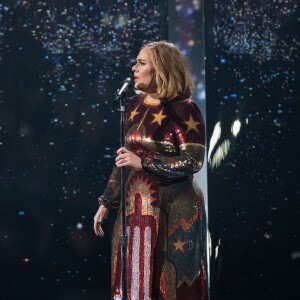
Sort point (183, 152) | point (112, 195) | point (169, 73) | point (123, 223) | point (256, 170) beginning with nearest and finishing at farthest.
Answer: point (123, 223), point (183, 152), point (169, 73), point (112, 195), point (256, 170)

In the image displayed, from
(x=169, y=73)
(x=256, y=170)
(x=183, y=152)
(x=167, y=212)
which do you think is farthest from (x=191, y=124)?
(x=256, y=170)

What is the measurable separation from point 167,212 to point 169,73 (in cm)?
54

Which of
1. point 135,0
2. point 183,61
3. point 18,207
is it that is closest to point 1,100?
point 18,207

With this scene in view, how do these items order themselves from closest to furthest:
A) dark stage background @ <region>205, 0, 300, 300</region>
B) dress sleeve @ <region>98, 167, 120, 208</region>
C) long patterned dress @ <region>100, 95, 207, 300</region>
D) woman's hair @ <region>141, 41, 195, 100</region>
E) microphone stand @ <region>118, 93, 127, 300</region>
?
microphone stand @ <region>118, 93, 127, 300</region>, long patterned dress @ <region>100, 95, 207, 300</region>, woman's hair @ <region>141, 41, 195, 100</region>, dress sleeve @ <region>98, 167, 120, 208</region>, dark stage background @ <region>205, 0, 300, 300</region>

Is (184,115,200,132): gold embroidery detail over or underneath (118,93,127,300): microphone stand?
over

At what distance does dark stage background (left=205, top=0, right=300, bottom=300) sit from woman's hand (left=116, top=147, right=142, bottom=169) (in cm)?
104

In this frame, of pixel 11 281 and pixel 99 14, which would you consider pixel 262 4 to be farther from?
pixel 11 281

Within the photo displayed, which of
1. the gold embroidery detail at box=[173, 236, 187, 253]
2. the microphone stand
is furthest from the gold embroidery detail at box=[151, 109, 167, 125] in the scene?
the gold embroidery detail at box=[173, 236, 187, 253]

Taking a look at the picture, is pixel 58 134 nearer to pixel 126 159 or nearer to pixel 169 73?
pixel 169 73

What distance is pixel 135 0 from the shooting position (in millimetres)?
3414

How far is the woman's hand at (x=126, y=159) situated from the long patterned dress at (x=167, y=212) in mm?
44

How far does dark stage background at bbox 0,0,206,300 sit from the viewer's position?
336 cm

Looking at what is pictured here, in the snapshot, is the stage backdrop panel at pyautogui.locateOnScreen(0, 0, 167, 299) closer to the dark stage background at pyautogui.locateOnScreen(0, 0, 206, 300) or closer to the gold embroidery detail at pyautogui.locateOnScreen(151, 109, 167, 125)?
the dark stage background at pyautogui.locateOnScreen(0, 0, 206, 300)

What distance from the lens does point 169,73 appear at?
249 cm
